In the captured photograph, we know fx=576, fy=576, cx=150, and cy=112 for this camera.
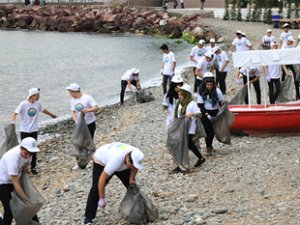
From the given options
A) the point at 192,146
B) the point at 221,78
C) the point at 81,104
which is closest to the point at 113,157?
the point at 192,146

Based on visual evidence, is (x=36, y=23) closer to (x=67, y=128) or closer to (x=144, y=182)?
(x=67, y=128)

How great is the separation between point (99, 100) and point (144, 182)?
13447 mm

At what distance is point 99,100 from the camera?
76.3ft

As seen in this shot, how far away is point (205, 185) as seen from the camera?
9.41m

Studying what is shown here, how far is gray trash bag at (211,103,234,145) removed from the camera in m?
10.8

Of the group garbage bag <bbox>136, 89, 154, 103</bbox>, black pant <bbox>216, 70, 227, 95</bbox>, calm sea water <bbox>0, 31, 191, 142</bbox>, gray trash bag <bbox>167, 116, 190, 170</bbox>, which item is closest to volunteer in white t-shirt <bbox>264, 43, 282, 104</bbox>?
black pant <bbox>216, 70, 227, 95</bbox>

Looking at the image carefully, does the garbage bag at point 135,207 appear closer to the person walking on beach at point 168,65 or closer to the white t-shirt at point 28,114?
the white t-shirt at point 28,114

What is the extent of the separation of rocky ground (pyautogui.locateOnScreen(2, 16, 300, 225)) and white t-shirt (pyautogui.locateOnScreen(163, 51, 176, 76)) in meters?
2.77

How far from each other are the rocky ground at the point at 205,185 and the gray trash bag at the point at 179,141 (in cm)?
26

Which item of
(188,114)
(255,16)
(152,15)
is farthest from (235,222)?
(152,15)

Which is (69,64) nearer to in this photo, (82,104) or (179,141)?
(82,104)

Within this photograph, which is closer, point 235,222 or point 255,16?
point 235,222

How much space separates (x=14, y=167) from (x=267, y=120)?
6.49 meters

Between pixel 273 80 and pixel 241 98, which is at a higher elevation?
pixel 273 80
